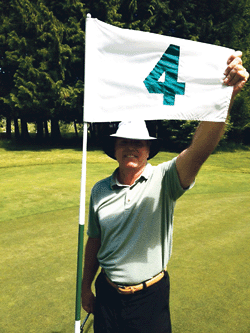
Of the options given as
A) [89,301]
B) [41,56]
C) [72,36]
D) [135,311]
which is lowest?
[89,301]

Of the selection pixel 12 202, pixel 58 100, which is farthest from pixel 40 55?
pixel 12 202

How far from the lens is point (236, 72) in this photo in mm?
1682

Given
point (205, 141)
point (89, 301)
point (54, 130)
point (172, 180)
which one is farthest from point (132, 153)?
point (54, 130)

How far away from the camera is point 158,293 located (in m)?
1.96

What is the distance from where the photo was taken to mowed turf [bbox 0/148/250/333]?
2848 mm

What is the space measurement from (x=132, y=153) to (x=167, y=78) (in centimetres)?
59

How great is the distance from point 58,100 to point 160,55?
1782cm

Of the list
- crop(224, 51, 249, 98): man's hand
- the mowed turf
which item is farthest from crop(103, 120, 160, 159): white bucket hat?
the mowed turf

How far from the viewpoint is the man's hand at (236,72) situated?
1.67 metres

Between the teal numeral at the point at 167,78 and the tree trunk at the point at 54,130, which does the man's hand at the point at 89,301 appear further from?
the tree trunk at the point at 54,130

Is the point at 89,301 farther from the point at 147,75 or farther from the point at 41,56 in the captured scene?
the point at 41,56

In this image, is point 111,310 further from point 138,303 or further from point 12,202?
point 12,202

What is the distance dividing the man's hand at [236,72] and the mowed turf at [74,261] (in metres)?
2.13

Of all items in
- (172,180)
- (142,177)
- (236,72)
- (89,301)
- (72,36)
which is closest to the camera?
(236,72)
